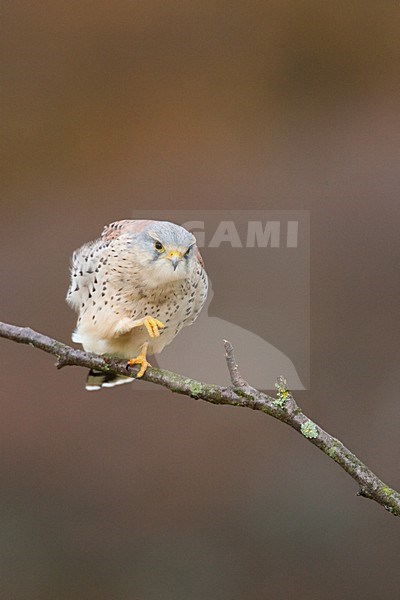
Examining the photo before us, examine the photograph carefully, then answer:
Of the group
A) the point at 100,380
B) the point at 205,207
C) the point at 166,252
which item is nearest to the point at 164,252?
the point at 166,252

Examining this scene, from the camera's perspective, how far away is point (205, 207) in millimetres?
4164

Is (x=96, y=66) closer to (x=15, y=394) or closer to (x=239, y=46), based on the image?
(x=239, y=46)

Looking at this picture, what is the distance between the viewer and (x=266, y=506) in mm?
4164

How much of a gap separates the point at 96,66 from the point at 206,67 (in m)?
0.54

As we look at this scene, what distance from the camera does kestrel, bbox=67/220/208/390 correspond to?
1.71m

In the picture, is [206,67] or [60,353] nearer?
[60,353]

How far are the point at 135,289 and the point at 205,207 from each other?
240cm

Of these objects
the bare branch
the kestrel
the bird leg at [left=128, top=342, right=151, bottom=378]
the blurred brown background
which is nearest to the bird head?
the kestrel

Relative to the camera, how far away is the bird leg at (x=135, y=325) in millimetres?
1670

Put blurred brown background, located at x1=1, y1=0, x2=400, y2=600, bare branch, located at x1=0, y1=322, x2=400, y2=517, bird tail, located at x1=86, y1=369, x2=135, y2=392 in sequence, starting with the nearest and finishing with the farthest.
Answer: bare branch, located at x1=0, y1=322, x2=400, y2=517 < bird tail, located at x1=86, y1=369, x2=135, y2=392 < blurred brown background, located at x1=1, y1=0, x2=400, y2=600

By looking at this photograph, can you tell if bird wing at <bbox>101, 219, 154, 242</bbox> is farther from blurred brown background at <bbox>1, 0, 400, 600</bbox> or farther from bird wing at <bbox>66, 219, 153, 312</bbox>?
blurred brown background at <bbox>1, 0, 400, 600</bbox>

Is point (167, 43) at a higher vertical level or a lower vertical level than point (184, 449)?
higher

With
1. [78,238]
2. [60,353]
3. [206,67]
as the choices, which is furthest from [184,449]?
[60,353]

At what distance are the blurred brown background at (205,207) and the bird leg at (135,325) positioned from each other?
7.96 feet
